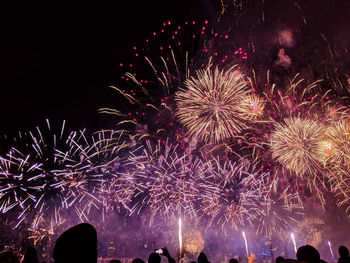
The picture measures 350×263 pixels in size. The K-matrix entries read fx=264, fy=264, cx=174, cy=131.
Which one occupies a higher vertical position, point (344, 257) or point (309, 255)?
point (309, 255)

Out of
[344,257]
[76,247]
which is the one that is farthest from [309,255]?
[76,247]

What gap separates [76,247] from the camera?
2113 millimetres

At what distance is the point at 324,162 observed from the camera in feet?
49.7

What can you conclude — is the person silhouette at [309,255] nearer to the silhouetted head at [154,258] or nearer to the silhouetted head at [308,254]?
the silhouetted head at [308,254]

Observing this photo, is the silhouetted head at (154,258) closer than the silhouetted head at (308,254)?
No

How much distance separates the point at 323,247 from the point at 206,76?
2839 inches

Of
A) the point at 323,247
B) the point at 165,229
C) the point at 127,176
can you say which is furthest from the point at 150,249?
the point at 323,247

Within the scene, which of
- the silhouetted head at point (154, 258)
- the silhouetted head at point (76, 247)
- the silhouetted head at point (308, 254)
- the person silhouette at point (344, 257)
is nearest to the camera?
the silhouetted head at point (76, 247)

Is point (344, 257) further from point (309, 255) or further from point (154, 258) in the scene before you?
point (154, 258)

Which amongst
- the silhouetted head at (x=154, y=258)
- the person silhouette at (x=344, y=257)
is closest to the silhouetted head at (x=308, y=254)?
the person silhouette at (x=344, y=257)

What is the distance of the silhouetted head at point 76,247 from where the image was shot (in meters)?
2.09

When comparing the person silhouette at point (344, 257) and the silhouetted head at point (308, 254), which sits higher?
the silhouetted head at point (308, 254)

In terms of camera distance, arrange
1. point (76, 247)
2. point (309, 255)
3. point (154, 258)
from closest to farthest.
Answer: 1. point (76, 247)
2. point (309, 255)
3. point (154, 258)

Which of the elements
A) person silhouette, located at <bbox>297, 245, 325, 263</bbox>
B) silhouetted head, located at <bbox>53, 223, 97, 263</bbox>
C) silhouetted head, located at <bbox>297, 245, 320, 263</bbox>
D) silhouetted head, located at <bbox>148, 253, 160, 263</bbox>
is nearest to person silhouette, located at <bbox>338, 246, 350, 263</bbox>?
person silhouette, located at <bbox>297, 245, 325, 263</bbox>
